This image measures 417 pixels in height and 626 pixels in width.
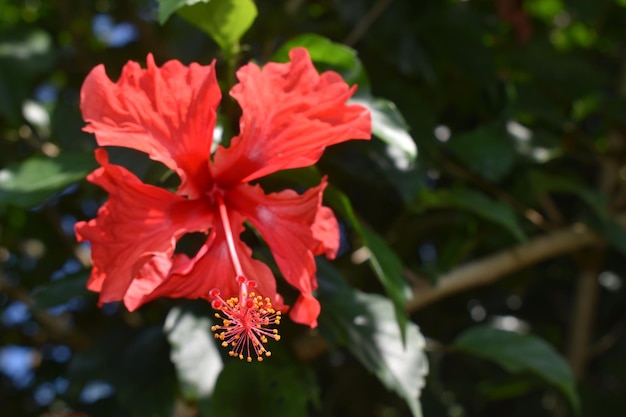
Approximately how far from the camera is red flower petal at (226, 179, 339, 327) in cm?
104

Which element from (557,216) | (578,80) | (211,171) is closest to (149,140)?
(211,171)

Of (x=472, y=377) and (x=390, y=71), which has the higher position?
(x=390, y=71)

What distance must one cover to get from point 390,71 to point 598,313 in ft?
3.02

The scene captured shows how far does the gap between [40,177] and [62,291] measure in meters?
0.26

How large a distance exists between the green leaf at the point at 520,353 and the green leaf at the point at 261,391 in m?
0.36

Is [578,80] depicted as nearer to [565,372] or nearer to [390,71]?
[390,71]

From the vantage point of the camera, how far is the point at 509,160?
166cm

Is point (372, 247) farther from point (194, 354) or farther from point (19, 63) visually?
point (19, 63)

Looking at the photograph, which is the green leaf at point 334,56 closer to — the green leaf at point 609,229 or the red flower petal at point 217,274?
the red flower petal at point 217,274

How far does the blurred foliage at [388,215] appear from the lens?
4.08ft

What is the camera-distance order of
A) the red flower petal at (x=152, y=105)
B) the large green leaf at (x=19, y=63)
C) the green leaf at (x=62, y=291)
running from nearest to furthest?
the red flower petal at (x=152, y=105) → the green leaf at (x=62, y=291) → the large green leaf at (x=19, y=63)

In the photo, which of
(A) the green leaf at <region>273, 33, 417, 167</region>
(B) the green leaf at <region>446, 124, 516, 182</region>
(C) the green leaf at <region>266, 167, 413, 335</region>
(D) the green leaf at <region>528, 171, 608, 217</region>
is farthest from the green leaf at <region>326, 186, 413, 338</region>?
(D) the green leaf at <region>528, 171, 608, 217</region>

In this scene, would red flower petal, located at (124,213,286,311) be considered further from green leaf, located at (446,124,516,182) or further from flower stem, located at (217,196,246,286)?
green leaf, located at (446,124,516,182)

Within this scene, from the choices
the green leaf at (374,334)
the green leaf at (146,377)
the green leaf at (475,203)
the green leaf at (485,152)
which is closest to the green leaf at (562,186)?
the green leaf at (485,152)
